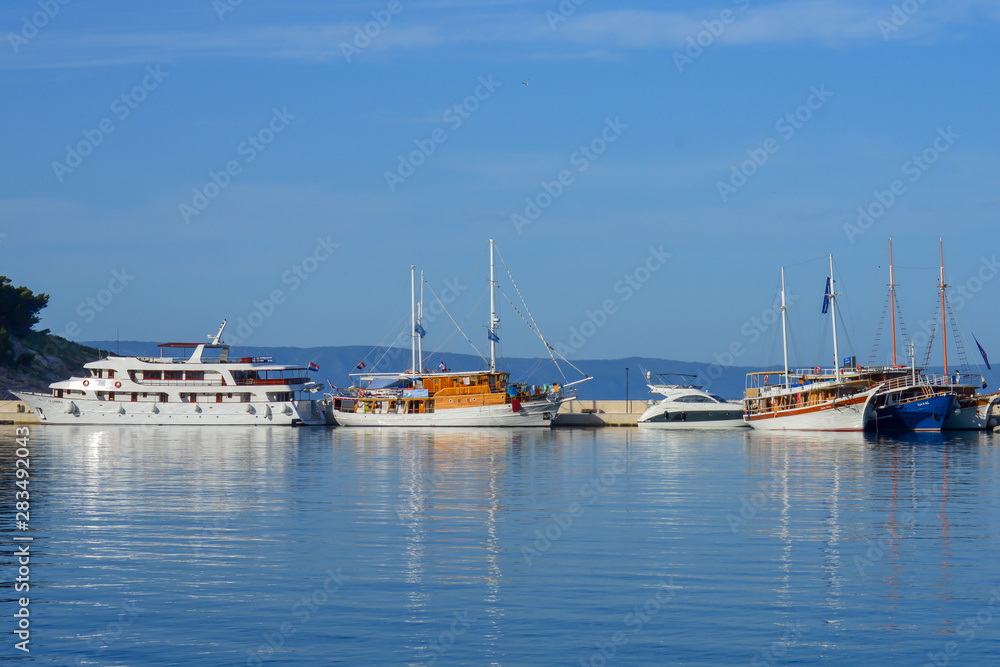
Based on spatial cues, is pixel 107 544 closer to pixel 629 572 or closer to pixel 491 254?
pixel 629 572

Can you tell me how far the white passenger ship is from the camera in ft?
265

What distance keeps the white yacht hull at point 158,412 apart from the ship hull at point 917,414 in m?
43.8

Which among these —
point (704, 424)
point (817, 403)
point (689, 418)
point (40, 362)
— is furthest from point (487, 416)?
point (40, 362)

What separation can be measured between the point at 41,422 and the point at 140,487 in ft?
170

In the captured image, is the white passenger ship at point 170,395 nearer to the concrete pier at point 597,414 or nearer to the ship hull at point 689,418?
the concrete pier at point 597,414

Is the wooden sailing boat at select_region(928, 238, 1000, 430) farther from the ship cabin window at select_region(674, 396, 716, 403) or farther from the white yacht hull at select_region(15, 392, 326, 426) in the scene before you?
the white yacht hull at select_region(15, 392, 326, 426)

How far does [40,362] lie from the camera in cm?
10581

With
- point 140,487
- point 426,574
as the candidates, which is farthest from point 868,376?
point 426,574

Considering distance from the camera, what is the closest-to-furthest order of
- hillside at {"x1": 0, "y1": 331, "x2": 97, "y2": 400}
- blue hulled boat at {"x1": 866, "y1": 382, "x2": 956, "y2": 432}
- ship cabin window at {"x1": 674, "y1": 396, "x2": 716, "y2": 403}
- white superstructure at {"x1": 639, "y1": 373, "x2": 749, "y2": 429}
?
blue hulled boat at {"x1": 866, "y1": 382, "x2": 956, "y2": 432} < white superstructure at {"x1": 639, "y1": 373, "x2": 749, "y2": 429} < ship cabin window at {"x1": 674, "y1": 396, "x2": 716, "y2": 403} < hillside at {"x1": 0, "y1": 331, "x2": 97, "y2": 400}

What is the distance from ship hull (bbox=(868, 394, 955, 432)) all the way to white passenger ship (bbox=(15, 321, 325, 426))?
43763 millimetres

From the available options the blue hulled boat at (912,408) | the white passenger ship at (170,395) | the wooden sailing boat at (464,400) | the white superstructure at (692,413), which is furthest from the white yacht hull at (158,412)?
the blue hulled boat at (912,408)

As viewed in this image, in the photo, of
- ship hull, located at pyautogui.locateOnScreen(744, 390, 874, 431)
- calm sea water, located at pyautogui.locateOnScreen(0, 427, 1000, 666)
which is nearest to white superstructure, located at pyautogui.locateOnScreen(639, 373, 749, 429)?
ship hull, located at pyautogui.locateOnScreen(744, 390, 874, 431)

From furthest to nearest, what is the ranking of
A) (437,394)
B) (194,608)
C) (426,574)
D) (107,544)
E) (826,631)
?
(437,394) → (107,544) → (426,574) → (194,608) → (826,631)

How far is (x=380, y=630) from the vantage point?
55.3ft
